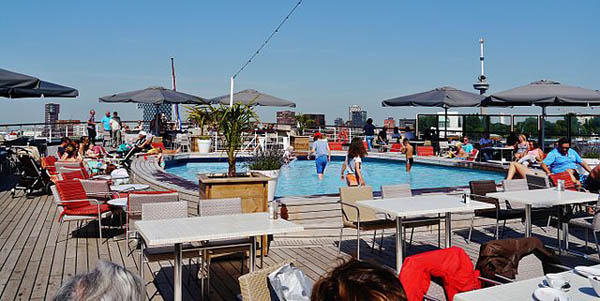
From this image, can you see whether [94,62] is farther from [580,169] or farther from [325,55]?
[580,169]

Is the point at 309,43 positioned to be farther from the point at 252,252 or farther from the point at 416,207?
the point at 252,252

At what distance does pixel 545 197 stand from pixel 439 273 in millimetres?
2942

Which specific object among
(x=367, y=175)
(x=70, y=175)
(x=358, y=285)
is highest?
(x=358, y=285)

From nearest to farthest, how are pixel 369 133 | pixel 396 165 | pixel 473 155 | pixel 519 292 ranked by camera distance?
pixel 519 292
pixel 473 155
pixel 396 165
pixel 369 133

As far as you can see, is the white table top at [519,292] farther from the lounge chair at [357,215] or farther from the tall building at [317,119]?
the tall building at [317,119]

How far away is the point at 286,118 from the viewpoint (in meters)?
25.6

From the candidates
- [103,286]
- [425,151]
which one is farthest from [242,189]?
[425,151]

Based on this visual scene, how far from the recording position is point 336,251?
567 centimetres

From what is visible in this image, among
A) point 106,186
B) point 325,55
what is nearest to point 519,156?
point 106,186

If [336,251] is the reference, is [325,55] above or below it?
above

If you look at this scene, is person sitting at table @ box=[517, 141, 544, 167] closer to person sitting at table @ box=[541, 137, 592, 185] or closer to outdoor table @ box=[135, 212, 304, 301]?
person sitting at table @ box=[541, 137, 592, 185]

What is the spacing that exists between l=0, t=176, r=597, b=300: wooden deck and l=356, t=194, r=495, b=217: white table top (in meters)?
0.68

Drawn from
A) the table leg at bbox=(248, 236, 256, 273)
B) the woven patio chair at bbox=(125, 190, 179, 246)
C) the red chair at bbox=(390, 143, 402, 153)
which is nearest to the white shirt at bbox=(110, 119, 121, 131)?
the red chair at bbox=(390, 143, 402, 153)

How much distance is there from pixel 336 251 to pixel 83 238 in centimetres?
288
